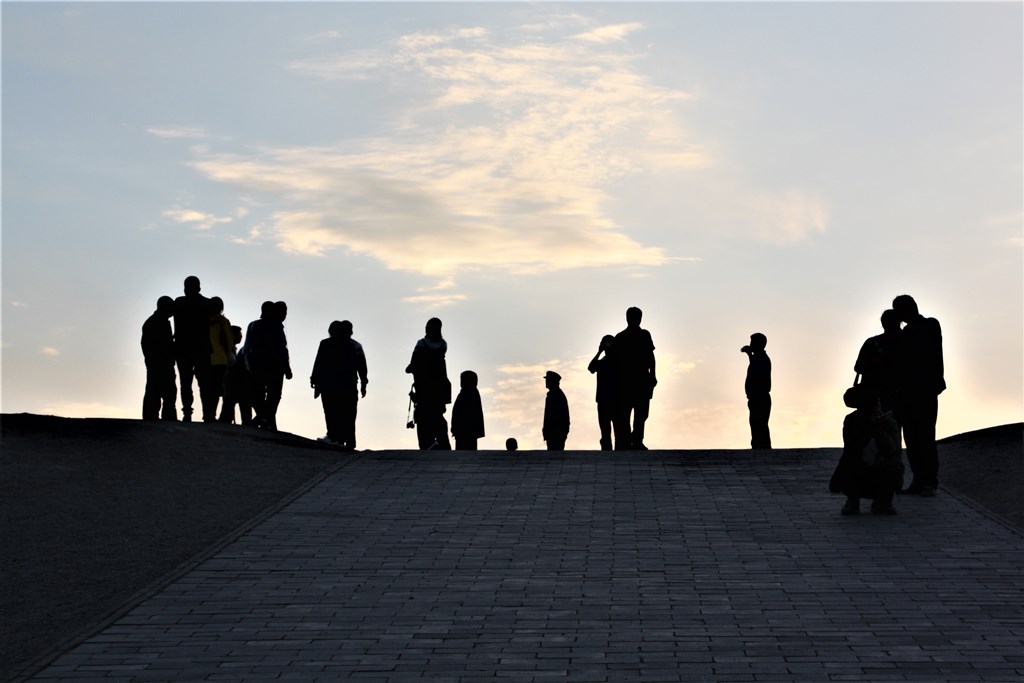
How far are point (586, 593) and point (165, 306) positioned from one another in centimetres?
1105

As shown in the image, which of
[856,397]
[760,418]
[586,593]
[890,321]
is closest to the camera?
[586,593]

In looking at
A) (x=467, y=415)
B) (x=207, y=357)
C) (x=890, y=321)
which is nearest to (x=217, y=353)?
(x=207, y=357)

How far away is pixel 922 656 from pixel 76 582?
641 centimetres

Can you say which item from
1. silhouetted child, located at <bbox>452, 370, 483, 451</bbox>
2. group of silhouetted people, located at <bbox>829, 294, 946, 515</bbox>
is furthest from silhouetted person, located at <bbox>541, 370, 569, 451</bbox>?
group of silhouetted people, located at <bbox>829, 294, 946, 515</bbox>

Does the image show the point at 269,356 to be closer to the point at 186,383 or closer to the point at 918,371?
the point at 186,383

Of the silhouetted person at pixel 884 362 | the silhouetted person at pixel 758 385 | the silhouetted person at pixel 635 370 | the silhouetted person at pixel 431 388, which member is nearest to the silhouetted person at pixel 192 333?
the silhouetted person at pixel 431 388

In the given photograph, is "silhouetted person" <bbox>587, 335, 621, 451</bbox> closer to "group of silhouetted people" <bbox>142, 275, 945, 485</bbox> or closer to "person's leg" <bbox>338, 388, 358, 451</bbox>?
"group of silhouetted people" <bbox>142, 275, 945, 485</bbox>

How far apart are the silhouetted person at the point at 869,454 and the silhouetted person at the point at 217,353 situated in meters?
10.1

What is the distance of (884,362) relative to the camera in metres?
15.4

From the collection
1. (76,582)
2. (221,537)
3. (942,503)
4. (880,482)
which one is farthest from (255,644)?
(942,503)

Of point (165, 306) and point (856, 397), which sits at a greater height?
point (165, 306)

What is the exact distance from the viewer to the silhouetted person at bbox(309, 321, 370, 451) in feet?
66.8

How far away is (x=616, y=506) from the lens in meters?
15.2

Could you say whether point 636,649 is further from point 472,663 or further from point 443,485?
point 443,485
